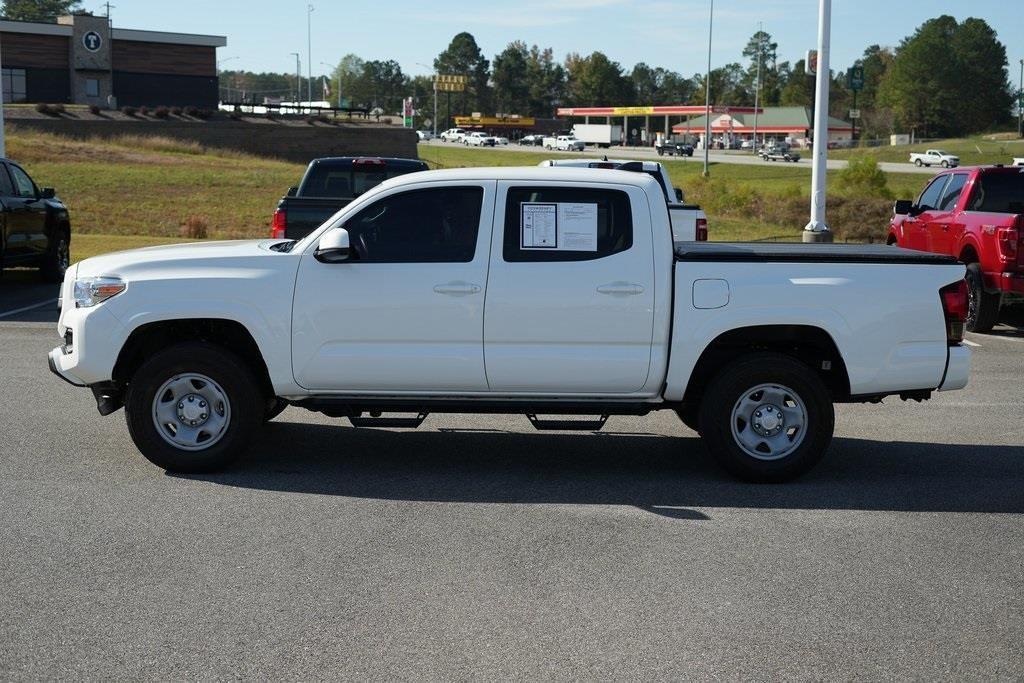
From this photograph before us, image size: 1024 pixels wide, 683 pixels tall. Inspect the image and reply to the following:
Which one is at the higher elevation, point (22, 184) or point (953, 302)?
point (22, 184)

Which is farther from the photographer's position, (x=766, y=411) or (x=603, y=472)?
(x=603, y=472)

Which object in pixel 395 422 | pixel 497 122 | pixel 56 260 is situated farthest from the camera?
pixel 497 122

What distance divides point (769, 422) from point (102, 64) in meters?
81.8

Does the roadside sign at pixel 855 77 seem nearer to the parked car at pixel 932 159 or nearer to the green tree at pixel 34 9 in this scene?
the parked car at pixel 932 159

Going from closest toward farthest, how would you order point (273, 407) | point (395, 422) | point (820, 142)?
1. point (395, 422)
2. point (273, 407)
3. point (820, 142)

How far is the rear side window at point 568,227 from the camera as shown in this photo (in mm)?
7656

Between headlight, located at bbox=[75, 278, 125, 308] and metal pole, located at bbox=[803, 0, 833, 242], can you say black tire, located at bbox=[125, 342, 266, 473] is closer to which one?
headlight, located at bbox=[75, 278, 125, 308]

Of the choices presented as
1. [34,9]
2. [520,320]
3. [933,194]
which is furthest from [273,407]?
[34,9]

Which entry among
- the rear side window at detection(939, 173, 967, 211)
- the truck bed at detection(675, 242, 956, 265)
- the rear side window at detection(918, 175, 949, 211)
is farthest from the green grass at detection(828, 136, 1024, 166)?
the truck bed at detection(675, 242, 956, 265)

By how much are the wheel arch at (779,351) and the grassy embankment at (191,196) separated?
1651cm

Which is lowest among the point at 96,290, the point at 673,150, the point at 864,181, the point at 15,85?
the point at 96,290

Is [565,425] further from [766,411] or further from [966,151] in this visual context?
[966,151]

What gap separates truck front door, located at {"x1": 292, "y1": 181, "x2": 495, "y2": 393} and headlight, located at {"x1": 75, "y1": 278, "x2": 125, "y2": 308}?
1137mm

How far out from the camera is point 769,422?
7699 millimetres
